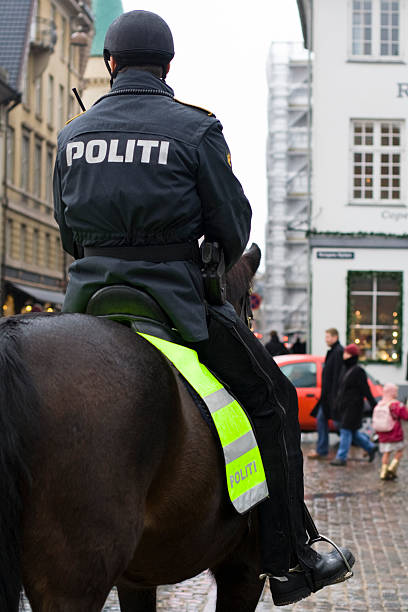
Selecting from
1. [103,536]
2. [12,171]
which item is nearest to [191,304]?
[103,536]

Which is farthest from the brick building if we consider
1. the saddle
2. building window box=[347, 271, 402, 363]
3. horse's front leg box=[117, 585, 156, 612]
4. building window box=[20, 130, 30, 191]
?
the saddle

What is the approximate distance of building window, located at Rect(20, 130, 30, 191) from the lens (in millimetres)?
50906

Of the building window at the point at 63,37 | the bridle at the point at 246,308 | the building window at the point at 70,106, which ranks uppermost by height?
the building window at the point at 63,37

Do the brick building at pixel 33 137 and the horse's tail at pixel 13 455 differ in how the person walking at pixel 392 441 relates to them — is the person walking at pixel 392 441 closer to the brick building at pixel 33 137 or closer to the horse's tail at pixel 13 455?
the horse's tail at pixel 13 455

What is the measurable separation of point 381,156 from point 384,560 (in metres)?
24.7

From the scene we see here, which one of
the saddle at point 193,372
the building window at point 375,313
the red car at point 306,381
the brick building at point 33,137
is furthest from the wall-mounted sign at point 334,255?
the saddle at point 193,372

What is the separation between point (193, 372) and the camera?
12.2ft

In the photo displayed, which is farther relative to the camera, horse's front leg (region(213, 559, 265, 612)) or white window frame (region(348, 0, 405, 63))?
white window frame (region(348, 0, 405, 63))

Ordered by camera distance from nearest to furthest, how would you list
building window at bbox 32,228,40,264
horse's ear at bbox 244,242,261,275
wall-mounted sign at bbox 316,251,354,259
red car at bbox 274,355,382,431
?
horse's ear at bbox 244,242,261,275
red car at bbox 274,355,382,431
wall-mounted sign at bbox 316,251,354,259
building window at bbox 32,228,40,264

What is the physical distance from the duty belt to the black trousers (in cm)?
26

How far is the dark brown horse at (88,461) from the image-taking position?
2.92m

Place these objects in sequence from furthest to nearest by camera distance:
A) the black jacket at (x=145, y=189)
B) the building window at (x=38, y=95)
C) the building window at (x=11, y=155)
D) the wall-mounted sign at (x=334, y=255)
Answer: the building window at (x=38, y=95), the building window at (x=11, y=155), the wall-mounted sign at (x=334, y=255), the black jacket at (x=145, y=189)

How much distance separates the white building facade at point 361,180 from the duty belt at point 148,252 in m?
27.9

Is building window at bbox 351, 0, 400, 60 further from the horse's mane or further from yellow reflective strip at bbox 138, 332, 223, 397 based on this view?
yellow reflective strip at bbox 138, 332, 223, 397
